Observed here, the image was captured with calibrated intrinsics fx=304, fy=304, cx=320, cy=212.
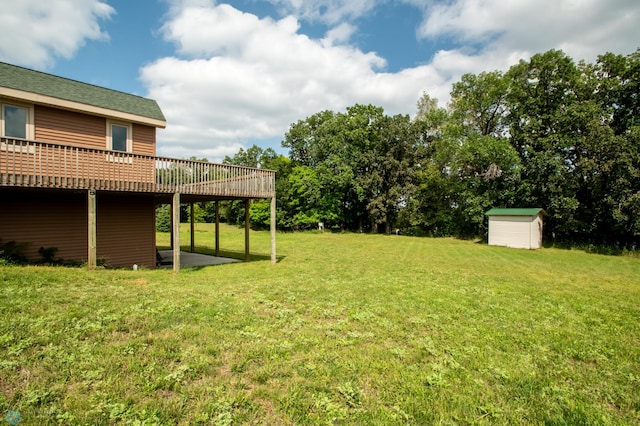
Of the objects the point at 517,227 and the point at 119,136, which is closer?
the point at 119,136

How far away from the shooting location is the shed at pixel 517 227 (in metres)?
21.7

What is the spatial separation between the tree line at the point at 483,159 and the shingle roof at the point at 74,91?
77.1 ft

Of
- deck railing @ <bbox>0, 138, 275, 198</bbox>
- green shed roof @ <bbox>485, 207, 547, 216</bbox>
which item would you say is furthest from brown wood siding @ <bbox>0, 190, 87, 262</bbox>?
green shed roof @ <bbox>485, 207, 547, 216</bbox>

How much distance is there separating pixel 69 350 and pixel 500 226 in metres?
25.6

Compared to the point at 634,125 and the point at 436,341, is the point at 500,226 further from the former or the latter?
the point at 436,341

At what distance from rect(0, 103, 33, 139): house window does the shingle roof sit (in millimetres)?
693

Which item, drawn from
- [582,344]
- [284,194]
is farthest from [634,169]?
[284,194]

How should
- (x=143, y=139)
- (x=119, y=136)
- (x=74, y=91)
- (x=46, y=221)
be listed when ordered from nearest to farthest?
(x=46, y=221) < (x=74, y=91) < (x=119, y=136) < (x=143, y=139)

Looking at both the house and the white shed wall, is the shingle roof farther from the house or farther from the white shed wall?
the white shed wall

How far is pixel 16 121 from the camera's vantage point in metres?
9.52

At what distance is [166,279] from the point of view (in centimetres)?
895

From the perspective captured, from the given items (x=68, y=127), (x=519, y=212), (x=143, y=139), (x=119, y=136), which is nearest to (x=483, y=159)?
(x=519, y=212)

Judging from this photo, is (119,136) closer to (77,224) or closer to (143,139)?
(143,139)

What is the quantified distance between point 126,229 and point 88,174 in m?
3.32
